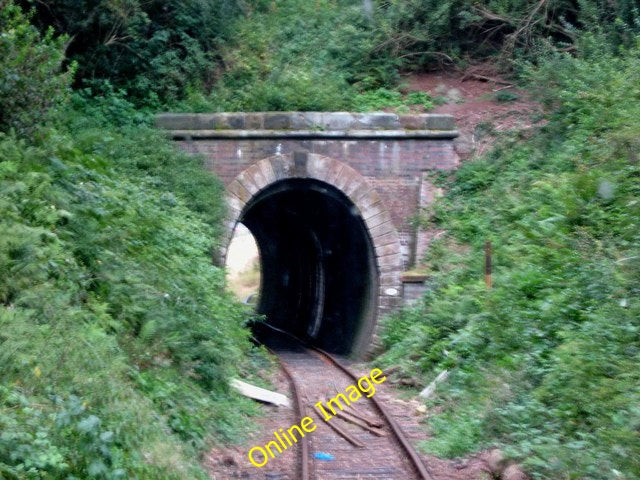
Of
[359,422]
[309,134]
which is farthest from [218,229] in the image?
[359,422]

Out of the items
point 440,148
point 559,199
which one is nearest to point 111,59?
point 440,148

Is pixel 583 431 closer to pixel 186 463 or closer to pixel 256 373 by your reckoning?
pixel 186 463

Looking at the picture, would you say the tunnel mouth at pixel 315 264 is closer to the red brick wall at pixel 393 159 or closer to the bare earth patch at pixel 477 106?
the red brick wall at pixel 393 159

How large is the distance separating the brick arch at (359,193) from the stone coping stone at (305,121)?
62 cm

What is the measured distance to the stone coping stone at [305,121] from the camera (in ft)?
54.4

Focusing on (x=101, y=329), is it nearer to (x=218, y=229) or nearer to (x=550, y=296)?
(x=550, y=296)

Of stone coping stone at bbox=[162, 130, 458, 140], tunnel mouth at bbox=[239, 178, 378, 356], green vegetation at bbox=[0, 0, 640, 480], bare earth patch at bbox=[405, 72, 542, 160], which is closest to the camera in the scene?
green vegetation at bbox=[0, 0, 640, 480]

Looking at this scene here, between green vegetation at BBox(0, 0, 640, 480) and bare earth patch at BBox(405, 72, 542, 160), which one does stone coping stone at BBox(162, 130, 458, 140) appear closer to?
bare earth patch at BBox(405, 72, 542, 160)

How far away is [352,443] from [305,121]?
8680 millimetres

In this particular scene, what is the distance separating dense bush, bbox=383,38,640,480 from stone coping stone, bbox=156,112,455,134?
4.11 feet

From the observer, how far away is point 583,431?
282 inches

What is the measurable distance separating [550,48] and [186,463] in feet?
39.5

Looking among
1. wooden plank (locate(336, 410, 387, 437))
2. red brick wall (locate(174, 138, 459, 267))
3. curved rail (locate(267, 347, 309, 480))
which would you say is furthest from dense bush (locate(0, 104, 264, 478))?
red brick wall (locate(174, 138, 459, 267))

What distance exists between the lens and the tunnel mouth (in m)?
17.6
